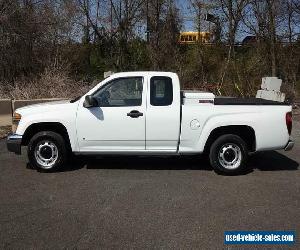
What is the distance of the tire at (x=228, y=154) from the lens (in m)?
7.97

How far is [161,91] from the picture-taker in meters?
8.02

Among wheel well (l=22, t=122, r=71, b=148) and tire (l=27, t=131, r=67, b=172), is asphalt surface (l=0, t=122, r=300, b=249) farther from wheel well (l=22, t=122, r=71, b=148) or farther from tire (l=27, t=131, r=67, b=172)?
wheel well (l=22, t=122, r=71, b=148)

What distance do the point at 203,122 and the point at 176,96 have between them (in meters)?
0.66

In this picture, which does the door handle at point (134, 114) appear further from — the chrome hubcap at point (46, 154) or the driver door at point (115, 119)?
the chrome hubcap at point (46, 154)

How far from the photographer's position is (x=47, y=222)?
5539 mm

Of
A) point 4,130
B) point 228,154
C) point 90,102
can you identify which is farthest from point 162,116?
point 4,130

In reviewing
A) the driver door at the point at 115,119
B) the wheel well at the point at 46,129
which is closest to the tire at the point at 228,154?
the driver door at the point at 115,119

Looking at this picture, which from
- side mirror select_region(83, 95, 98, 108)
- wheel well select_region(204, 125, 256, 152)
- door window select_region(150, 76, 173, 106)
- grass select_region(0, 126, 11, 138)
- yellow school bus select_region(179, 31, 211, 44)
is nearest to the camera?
side mirror select_region(83, 95, 98, 108)

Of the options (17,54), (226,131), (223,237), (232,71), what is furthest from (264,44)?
(223,237)

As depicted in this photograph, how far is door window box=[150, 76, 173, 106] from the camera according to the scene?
7.95m

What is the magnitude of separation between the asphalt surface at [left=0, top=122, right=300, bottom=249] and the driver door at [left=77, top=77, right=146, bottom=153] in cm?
52

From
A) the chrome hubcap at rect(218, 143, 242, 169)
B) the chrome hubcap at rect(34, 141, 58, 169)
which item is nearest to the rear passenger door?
the chrome hubcap at rect(218, 143, 242, 169)

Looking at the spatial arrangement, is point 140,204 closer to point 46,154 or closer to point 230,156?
point 230,156

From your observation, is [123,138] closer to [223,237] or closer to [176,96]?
[176,96]
